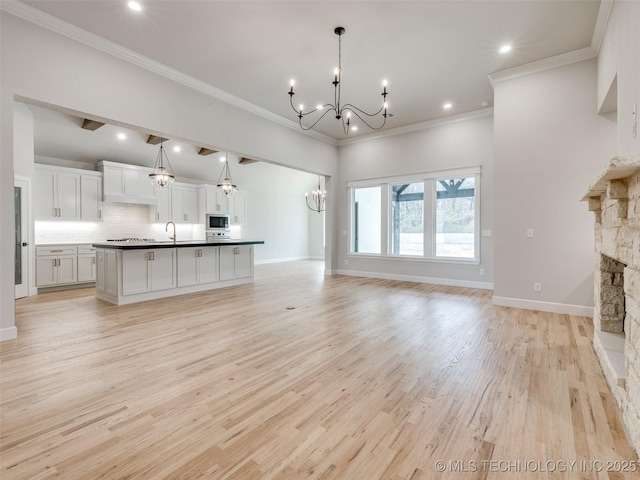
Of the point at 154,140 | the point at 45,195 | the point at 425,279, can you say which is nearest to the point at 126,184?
the point at 154,140

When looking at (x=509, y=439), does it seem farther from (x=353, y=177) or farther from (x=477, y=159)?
(x=353, y=177)

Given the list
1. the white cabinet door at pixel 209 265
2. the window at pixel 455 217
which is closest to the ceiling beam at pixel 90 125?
the white cabinet door at pixel 209 265

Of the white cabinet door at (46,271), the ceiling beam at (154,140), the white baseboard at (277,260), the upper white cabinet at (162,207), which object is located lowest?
the white baseboard at (277,260)

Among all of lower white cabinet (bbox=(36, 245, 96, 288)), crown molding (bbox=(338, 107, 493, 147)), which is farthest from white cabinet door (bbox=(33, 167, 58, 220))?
crown molding (bbox=(338, 107, 493, 147))

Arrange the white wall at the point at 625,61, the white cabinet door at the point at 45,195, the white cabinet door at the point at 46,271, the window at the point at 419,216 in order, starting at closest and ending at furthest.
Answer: the white wall at the point at 625,61 → the white cabinet door at the point at 46,271 → the white cabinet door at the point at 45,195 → the window at the point at 419,216

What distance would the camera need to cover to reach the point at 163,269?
543 cm

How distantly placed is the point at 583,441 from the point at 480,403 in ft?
1.73

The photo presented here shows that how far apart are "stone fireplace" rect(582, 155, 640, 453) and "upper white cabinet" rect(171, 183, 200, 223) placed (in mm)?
8794

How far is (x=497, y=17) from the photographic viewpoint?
11.2ft

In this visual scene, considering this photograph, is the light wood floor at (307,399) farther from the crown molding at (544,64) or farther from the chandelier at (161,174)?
the crown molding at (544,64)

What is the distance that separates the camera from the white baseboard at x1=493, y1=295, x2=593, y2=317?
4.13 metres

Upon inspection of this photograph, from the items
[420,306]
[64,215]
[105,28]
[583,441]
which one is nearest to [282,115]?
[105,28]

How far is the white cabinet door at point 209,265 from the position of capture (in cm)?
605

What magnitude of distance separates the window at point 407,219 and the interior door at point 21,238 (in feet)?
23.8
